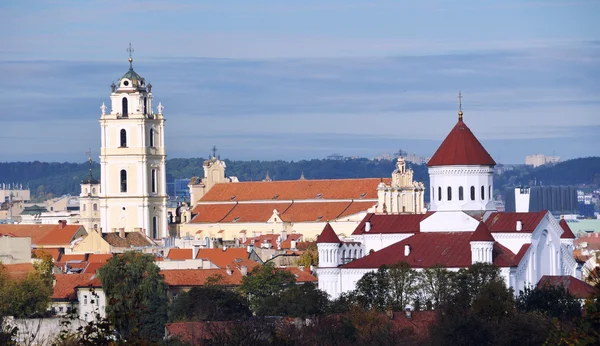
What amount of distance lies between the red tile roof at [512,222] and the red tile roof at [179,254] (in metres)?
22.4

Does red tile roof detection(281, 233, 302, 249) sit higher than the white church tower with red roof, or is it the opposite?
the white church tower with red roof

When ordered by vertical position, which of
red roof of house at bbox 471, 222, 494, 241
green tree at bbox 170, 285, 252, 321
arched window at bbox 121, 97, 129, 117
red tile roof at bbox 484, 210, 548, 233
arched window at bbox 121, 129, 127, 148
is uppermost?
arched window at bbox 121, 97, 129, 117

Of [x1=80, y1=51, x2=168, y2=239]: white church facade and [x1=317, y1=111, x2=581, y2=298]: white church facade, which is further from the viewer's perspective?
[x1=80, y1=51, x2=168, y2=239]: white church facade

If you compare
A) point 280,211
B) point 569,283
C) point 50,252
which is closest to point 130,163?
point 280,211

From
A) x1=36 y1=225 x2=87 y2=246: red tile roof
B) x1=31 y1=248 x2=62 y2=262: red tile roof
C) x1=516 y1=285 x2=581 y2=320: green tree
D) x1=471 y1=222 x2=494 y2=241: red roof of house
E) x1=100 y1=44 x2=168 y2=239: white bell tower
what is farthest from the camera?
x1=100 y1=44 x2=168 y2=239: white bell tower

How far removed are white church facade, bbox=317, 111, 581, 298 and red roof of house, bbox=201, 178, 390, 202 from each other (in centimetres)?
4892

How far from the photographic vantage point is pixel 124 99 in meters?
128

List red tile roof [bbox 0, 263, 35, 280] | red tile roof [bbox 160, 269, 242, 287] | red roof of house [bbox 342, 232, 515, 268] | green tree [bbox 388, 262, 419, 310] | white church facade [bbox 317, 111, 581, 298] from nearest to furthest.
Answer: green tree [bbox 388, 262, 419, 310] → red roof of house [bbox 342, 232, 515, 268] → white church facade [bbox 317, 111, 581, 298] → red tile roof [bbox 160, 269, 242, 287] → red tile roof [bbox 0, 263, 35, 280]

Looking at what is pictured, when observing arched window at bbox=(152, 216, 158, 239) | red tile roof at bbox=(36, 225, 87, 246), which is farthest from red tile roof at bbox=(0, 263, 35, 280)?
arched window at bbox=(152, 216, 158, 239)

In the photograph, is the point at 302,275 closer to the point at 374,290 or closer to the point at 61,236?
the point at 374,290

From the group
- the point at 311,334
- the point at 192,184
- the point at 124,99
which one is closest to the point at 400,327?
the point at 311,334

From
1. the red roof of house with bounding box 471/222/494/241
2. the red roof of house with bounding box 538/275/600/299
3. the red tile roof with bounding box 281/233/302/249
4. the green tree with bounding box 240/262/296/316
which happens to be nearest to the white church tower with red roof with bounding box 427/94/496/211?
the red roof of house with bounding box 538/275/600/299

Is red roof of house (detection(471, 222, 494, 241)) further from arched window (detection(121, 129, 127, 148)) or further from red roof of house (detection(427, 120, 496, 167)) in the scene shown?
arched window (detection(121, 129, 127, 148))

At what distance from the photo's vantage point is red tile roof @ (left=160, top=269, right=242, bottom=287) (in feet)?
263
